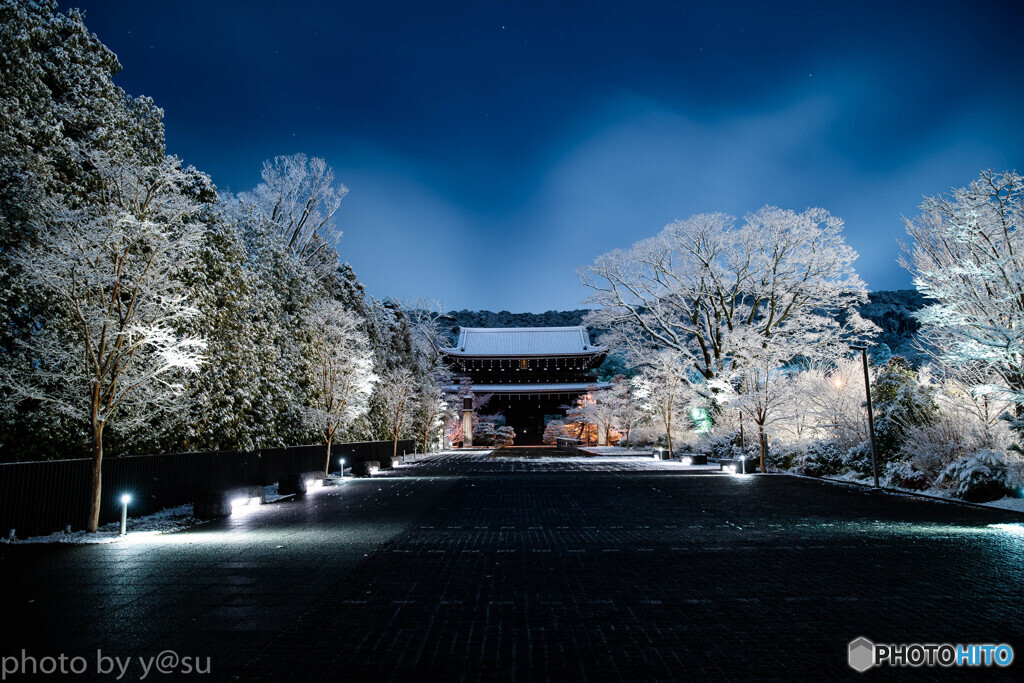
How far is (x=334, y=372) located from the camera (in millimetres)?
22922

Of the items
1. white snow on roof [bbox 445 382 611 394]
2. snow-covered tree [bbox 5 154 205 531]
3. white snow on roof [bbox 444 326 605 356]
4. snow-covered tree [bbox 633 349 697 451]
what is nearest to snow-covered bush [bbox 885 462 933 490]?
snow-covered tree [bbox 633 349 697 451]

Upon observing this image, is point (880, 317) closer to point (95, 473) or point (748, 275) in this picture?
point (748, 275)

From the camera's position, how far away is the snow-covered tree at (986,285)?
37.7 ft

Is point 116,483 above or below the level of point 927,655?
above

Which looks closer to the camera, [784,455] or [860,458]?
[860,458]

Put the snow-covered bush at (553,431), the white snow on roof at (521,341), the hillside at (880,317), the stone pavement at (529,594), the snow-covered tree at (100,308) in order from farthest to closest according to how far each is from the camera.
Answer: the hillside at (880,317), the snow-covered bush at (553,431), the white snow on roof at (521,341), the snow-covered tree at (100,308), the stone pavement at (529,594)

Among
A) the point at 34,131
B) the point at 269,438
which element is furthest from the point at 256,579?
the point at 269,438

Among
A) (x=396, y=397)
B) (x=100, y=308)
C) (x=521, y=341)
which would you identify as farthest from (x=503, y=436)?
(x=100, y=308)

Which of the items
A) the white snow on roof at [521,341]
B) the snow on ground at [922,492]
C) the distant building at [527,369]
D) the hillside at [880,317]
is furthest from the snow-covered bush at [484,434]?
the snow on ground at [922,492]

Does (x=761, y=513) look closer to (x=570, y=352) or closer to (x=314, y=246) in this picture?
(x=314, y=246)

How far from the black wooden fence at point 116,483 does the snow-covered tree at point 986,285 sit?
1660 cm

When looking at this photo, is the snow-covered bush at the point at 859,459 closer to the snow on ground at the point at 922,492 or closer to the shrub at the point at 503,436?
the snow on ground at the point at 922,492

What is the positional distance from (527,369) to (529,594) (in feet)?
172

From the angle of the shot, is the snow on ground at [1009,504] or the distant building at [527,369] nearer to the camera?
the snow on ground at [1009,504]
